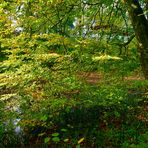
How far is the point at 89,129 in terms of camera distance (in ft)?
27.3

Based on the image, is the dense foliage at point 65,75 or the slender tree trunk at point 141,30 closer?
the dense foliage at point 65,75

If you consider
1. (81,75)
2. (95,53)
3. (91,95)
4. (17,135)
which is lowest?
(17,135)

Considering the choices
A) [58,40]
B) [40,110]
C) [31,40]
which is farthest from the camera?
[40,110]

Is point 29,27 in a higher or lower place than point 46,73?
higher

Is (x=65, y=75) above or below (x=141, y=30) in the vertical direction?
below

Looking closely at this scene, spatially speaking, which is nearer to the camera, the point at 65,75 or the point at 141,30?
the point at 65,75

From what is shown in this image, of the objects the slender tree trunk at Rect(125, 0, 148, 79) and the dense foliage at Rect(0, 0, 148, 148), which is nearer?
the dense foliage at Rect(0, 0, 148, 148)

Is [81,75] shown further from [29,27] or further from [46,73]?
[29,27]

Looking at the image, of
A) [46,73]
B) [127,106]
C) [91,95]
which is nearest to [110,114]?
[127,106]

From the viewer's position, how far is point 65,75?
6.13 metres

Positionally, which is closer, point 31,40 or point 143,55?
point 31,40

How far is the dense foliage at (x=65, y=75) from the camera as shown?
5906 millimetres

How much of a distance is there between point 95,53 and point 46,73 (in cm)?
100

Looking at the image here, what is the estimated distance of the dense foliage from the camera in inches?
233
